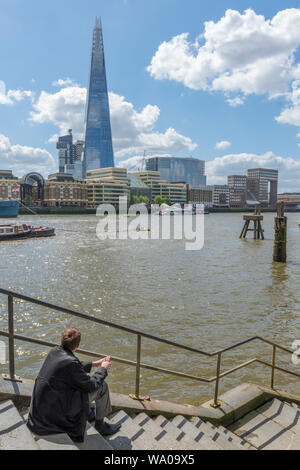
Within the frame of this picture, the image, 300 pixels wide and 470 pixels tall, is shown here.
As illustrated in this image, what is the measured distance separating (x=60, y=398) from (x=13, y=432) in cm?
50

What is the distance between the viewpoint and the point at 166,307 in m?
14.9

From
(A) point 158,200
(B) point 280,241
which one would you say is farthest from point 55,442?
(A) point 158,200

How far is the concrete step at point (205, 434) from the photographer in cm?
418

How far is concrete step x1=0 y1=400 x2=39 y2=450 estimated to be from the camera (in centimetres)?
297

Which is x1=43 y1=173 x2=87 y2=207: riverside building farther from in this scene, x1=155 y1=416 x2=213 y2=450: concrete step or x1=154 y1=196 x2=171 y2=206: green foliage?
x1=155 y1=416 x2=213 y2=450: concrete step

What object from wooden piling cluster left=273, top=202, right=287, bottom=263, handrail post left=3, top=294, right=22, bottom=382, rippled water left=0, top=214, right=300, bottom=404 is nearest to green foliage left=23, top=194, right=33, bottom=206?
rippled water left=0, top=214, right=300, bottom=404

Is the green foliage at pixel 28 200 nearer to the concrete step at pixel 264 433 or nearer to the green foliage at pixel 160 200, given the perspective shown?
the green foliage at pixel 160 200

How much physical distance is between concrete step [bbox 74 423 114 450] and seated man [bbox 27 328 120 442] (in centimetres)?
6

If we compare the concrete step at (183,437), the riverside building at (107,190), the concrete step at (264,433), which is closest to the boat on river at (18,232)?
the concrete step at (264,433)

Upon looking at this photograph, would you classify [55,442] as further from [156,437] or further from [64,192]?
[64,192]

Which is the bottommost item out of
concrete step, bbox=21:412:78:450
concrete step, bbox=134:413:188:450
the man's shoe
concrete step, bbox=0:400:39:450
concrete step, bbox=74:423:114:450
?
concrete step, bbox=134:413:188:450
